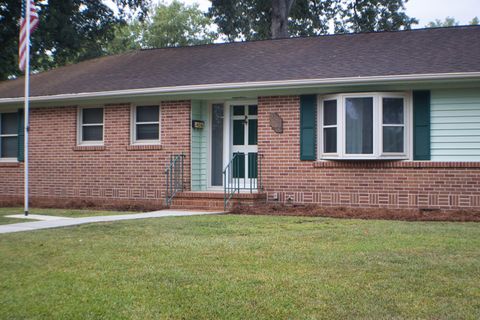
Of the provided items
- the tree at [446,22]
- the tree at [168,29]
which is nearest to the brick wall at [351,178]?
the tree at [168,29]

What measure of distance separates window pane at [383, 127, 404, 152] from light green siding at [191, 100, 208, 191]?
4347 millimetres

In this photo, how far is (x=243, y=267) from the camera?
19.7 ft

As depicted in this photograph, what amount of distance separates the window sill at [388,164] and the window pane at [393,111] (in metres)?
0.83

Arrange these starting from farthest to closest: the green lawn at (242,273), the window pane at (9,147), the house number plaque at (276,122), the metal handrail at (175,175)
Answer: the window pane at (9,147)
the metal handrail at (175,175)
the house number plaque at (276,122)
the green lawn at (242,273)

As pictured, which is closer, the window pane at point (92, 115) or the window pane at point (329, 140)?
the window pane at point (329, 140)

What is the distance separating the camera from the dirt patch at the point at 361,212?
10.6 metres

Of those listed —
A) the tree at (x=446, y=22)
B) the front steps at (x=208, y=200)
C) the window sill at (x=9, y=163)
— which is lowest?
the front steps at (x=208, y=200)

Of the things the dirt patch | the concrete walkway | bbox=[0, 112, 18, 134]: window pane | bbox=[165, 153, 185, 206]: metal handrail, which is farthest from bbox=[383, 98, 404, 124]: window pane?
bbox=[0, 112, 18, 134]: window pane

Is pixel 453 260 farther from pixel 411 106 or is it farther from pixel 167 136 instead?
pixel 167 136

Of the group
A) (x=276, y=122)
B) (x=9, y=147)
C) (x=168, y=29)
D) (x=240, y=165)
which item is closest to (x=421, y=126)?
(x=276, y=122)

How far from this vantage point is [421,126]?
11.8 meters

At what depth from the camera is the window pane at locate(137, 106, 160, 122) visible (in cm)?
1420

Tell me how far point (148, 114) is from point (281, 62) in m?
3.41

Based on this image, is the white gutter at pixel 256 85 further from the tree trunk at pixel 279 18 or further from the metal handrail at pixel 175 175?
the tree trunk at pixel 279 18
